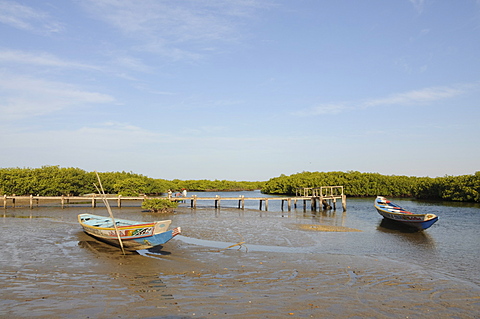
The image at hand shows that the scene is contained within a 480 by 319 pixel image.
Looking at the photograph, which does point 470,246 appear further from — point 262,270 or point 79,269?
point 79,269

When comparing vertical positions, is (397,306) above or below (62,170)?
below

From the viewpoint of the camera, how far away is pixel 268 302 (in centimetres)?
913

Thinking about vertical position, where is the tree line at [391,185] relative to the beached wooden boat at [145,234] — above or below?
above

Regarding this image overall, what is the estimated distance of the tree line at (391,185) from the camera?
6200cm

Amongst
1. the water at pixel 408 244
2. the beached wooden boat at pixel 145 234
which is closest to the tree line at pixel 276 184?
the beached wooden boat at pixel 145 234

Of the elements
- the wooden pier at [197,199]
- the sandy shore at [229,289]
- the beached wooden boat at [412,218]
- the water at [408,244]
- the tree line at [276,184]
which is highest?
the tree line at [276,184]

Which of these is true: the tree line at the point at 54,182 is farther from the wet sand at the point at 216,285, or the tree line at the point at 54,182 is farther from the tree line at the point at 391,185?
the tree line at the point at 391,185

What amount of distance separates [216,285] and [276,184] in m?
99.9

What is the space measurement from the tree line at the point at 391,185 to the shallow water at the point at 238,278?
4850 centimetres

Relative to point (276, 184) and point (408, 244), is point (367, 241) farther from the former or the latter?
point (276, 184)

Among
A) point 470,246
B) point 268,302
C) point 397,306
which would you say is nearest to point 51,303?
point 268,302

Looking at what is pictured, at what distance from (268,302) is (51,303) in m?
5.23

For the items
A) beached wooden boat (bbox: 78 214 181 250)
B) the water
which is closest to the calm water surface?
the water

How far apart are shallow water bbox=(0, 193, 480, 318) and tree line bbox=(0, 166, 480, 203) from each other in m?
10.4
